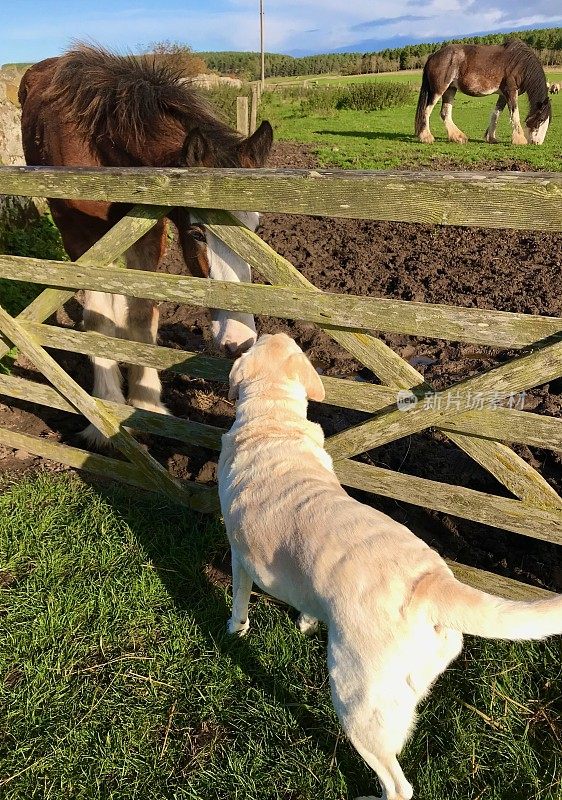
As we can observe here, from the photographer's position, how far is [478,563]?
3129 mm

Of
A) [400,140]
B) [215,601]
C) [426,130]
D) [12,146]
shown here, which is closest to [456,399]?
[215,601]

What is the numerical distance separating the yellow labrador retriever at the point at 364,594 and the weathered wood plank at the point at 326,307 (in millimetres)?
636

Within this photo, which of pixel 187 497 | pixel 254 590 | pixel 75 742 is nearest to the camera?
pixel 75 742

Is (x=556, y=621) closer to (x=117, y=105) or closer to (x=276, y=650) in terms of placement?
(x=276, y=650)

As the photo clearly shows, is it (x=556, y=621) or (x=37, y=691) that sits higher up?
(x=556, y=621)

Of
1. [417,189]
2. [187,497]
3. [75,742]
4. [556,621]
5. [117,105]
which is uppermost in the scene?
[117,105]

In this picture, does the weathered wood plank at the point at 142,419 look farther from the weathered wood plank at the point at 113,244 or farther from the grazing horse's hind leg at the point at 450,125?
the grazing horse's hind leg at the point at 450,125

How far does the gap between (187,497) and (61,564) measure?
0.79 m

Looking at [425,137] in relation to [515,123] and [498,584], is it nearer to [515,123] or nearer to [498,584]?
[515,123]

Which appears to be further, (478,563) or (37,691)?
(478,563)

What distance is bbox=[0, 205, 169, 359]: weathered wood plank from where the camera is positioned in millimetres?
2650

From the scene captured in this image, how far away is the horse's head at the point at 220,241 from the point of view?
2.92 m

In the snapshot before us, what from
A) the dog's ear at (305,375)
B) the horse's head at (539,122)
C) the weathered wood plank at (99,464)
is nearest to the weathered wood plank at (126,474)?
the weathered wood plank at (99,464)

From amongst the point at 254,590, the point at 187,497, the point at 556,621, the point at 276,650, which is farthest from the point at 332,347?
the point at 556,621
